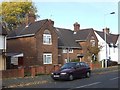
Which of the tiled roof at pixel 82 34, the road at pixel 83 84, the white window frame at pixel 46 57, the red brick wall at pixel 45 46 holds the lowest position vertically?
the road at pixel 83 84

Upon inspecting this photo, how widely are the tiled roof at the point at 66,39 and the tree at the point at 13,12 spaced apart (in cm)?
1422

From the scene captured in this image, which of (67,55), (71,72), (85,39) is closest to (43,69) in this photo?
(71,72)

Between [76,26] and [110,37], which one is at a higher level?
[76,26]

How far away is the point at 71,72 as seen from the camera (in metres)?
26.0

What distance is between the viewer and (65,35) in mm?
56312

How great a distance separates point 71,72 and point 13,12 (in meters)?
43.4

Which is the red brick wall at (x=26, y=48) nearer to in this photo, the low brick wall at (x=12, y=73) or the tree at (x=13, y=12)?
the low brick wall at (x=12, y=73)

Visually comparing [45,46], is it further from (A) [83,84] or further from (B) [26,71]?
(A) [83,84]

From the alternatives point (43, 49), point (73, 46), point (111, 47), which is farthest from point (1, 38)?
point (111, 47)

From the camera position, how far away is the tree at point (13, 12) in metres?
66.2

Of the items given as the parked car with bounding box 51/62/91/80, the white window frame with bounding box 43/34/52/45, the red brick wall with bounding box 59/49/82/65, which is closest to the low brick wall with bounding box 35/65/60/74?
the parked car with bounding box 51/62/91/80

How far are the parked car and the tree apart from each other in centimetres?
4102

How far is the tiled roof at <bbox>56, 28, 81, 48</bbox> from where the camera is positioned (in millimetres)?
51025

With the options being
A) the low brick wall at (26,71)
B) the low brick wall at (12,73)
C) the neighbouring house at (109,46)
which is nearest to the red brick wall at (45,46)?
the low brick wall at (26,71)
